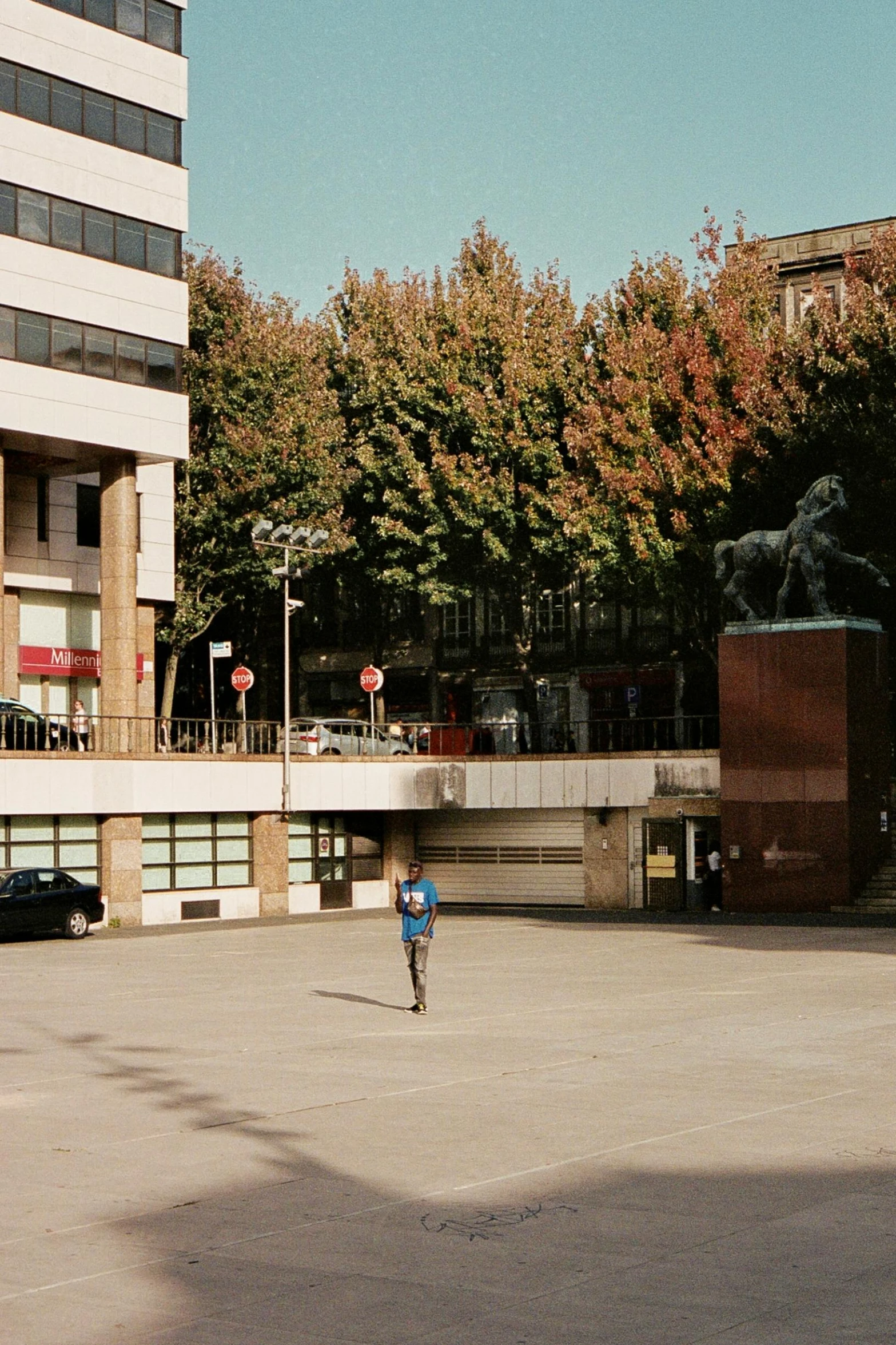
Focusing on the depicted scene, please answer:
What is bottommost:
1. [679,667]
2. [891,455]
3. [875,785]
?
[875,785]

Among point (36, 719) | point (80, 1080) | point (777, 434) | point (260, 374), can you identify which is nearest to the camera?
point (80, 1080)

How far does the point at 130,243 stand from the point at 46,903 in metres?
18.0

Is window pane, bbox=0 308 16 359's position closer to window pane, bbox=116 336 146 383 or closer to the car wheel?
window pane, bbox=116 336 146 383

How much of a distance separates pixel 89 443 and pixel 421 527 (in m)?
15.0

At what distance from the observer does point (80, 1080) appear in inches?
635

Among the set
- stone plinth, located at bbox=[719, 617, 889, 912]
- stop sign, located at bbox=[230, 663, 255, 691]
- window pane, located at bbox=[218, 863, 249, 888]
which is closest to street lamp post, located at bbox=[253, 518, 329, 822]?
window pane, located at bbox=[218, 863, 249, 888]

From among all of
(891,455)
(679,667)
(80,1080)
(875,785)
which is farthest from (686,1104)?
(679,667)

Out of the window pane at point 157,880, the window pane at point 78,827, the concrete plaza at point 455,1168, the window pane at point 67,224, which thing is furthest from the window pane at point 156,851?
the concrete plaza at point 455,1168

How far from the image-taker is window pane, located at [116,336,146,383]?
146 feet

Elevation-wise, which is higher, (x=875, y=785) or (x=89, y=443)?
(x=89, y=443)

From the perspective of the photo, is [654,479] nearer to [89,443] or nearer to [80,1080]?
[89,443]

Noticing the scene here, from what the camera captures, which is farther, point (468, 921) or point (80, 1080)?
point (468, 921)

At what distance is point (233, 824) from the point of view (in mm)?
46219

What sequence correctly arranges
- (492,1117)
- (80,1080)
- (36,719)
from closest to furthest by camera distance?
1. (492,1117)
2. (80,1080)
3. (36,719)
